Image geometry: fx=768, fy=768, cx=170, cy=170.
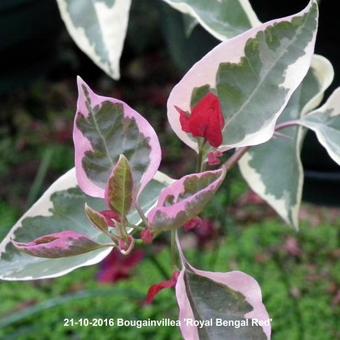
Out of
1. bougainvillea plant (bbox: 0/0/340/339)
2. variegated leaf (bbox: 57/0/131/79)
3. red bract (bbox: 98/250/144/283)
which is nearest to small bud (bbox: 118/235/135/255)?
bougainvillea plant (bbox: 0/0/340/339)

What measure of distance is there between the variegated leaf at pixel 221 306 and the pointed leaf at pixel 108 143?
52mm

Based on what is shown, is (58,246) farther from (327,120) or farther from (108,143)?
(327,120)

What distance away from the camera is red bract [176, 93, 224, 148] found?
1.14ft

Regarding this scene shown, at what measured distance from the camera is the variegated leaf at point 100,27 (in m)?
0.43

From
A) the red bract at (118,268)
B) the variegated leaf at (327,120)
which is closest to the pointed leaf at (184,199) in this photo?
the variegated leaf at (327,120)

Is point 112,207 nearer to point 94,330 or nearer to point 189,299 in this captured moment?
point 189,299

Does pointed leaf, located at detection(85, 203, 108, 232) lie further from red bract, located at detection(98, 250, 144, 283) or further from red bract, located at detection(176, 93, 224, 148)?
red bract, located at detection(98, 250, 144, 283)

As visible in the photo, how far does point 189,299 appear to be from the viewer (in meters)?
0.37

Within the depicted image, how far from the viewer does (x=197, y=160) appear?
0.38 m

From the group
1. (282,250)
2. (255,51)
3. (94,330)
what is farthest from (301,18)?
(282,250)

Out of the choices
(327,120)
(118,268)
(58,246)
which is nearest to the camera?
(58,246)

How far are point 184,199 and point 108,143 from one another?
0.06 meters

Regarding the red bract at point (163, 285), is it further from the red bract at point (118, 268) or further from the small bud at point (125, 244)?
the red bract at point (118, 268)

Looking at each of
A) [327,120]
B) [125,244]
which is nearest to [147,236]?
[125,244]
